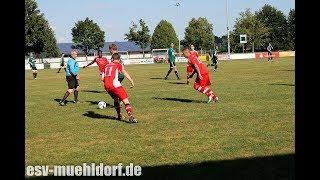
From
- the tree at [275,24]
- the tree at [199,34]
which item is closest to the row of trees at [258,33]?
the tree at [275,24]

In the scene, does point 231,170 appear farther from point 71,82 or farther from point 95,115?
point 71,82

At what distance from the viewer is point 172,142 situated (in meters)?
8.07

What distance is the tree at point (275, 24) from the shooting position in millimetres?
104938

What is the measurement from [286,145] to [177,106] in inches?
257

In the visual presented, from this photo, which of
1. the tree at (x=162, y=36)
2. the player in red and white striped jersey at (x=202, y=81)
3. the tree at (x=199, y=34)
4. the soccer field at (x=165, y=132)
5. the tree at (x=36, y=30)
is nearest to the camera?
the soccer field at (x=165, y=132)

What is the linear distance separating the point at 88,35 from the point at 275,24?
5570cm

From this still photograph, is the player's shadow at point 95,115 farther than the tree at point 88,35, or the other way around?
the tree at point 88,35

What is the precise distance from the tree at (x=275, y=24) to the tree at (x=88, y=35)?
4333 centimetres

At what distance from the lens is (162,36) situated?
100375 millimetres

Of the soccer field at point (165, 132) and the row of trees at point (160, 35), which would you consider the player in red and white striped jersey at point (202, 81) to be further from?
the row of trees at point (160, 35)
